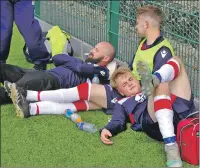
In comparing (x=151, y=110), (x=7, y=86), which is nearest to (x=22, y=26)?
(x=7, y=86)

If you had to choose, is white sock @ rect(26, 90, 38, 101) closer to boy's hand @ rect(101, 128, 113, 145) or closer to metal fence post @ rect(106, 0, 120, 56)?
boy's hand @ rect(101, 128, 113, 145)

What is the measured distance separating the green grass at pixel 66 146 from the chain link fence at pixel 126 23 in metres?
1.02

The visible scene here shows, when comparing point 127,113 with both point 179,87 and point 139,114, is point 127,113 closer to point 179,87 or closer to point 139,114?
point 139,114

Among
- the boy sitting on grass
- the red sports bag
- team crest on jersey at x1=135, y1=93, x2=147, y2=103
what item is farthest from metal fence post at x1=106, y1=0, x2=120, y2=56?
the red sports bag

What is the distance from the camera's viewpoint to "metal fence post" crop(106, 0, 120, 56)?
20.8 ft

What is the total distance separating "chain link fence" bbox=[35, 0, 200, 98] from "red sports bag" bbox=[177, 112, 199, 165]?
1.06 metres

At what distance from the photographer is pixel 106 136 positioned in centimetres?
447

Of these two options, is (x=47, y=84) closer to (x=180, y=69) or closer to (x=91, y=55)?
(x=91, y=55)

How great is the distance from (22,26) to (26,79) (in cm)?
129

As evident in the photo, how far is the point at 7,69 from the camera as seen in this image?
527cm

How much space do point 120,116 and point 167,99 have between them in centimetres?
54

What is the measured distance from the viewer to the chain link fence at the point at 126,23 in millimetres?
5184

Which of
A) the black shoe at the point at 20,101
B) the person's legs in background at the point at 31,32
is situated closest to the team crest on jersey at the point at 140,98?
the black shoe at the point at 20,101

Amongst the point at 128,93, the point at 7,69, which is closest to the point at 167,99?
the point at 128,93
